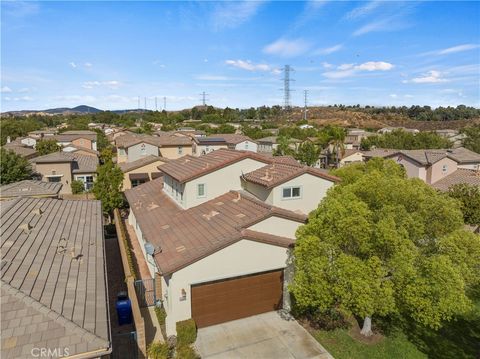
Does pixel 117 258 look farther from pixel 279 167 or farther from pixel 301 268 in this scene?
pixel 301 268

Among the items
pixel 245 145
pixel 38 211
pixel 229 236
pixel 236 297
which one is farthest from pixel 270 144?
pixel 38 211

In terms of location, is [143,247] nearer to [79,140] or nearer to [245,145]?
[245,145]

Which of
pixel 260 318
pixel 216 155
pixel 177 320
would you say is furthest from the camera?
pixel 216 155

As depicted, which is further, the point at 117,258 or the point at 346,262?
the point at 117,258

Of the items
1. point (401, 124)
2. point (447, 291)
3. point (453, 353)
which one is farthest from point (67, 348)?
point (401, 124)

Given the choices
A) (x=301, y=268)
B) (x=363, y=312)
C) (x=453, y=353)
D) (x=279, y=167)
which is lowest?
(x=453, y=353)

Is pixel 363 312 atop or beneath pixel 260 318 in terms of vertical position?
atop

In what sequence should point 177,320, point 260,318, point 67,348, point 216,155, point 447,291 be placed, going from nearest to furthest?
1. point 67,348
2. point 447,291
3. point 177,320
4. point 260,318
5. point 216,155
